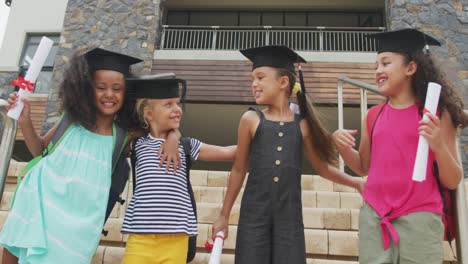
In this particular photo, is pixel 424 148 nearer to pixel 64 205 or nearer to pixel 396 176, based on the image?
pixel 396 176

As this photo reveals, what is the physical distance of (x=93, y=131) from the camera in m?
2.28

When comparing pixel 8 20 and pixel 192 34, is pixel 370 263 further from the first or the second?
pixel 8 20

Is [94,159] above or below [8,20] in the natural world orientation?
below

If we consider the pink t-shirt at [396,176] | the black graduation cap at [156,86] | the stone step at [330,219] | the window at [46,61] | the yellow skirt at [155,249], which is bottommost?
the yellow skirt at [155,249]

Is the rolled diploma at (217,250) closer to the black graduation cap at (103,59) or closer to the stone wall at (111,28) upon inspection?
the black graduation cap at (103,59)

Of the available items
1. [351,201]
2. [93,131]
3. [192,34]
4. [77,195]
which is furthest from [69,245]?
[192,34]

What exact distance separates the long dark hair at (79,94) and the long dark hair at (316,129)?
0.99 meters

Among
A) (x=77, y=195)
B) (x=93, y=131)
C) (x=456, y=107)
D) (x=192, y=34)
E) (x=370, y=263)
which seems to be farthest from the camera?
(x=192, y=34)

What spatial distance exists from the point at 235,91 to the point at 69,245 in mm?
7271

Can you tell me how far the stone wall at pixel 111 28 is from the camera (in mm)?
9328

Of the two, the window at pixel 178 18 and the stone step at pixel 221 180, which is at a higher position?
the window at pixel 178 18

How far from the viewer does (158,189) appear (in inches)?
83.6

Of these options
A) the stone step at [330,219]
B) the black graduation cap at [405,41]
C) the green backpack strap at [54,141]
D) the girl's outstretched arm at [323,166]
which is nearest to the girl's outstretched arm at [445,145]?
the black graduation cap at [405,41]

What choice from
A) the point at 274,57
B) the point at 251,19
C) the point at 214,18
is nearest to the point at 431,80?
the point at 274,57
